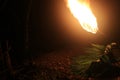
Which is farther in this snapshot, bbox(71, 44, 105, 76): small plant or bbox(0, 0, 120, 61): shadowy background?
bbox(0, 0, 120, 61): shadowy background

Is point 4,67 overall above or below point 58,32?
below

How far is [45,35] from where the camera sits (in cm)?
999

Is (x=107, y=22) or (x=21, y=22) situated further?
(x=107, y=22)

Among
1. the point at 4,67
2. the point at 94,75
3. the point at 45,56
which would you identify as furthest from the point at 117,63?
the point at 4,67

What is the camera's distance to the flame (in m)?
6.69

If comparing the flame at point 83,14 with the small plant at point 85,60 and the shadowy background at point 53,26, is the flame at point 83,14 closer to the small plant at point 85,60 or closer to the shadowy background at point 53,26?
the small plant at point 85,60

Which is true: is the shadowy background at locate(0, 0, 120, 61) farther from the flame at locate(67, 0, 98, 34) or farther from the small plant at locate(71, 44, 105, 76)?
the flame at locate(67, 0, 98, 34)

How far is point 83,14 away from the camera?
6.90m

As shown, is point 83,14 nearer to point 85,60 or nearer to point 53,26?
point 85,60

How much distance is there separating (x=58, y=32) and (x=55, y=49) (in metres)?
1.31

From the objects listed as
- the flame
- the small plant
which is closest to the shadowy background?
the small plant

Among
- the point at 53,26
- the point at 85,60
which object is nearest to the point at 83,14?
the point at 85,60

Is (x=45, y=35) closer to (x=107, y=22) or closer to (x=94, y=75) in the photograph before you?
(x=107, y=22)

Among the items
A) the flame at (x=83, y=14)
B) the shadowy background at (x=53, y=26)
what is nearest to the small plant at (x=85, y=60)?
the flame at (x=83, y=14)
